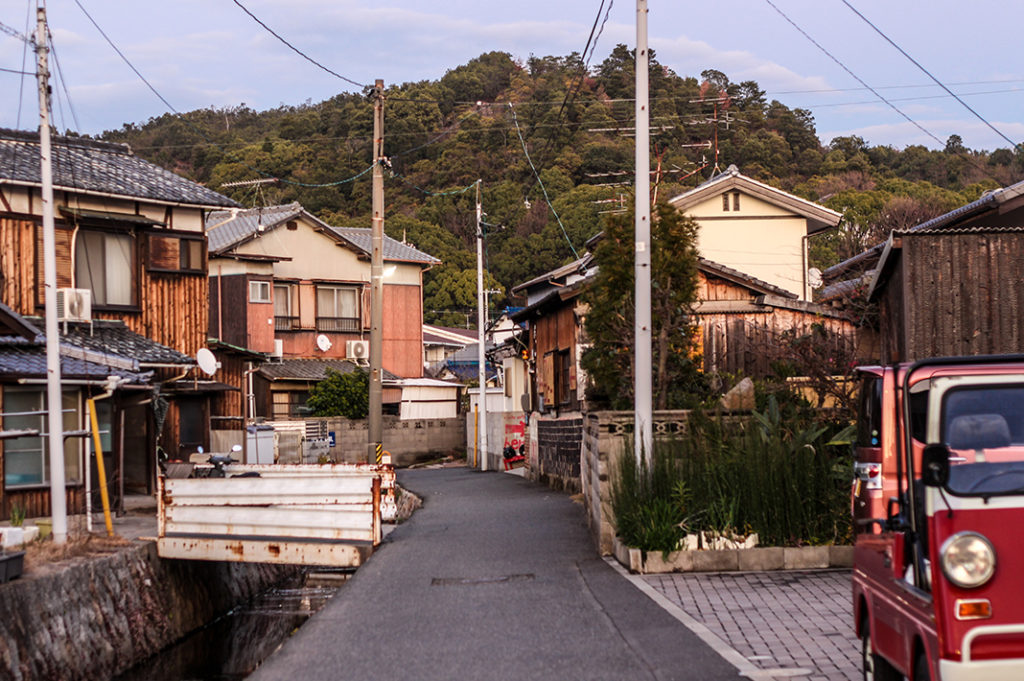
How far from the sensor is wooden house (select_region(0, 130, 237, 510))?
22.2 meters

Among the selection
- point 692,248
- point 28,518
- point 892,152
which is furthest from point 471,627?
point 892,152

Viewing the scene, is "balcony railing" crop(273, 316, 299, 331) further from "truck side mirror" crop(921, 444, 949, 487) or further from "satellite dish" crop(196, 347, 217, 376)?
"truck side mirror" crop(921, 444, 949, 487)

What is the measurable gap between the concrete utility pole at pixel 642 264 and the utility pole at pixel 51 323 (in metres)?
7.15

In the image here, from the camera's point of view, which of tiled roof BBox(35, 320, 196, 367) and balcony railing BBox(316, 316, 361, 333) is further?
balcony railing BBox(316, 316, 361, 333)

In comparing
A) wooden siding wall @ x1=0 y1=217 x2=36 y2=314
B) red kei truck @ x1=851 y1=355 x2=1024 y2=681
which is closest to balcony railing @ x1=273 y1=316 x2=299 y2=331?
wooden siding wall @ x1=0 y1=217 x2=36 y2=314

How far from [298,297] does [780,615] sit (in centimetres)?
3736

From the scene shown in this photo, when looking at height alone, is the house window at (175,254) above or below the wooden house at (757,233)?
below

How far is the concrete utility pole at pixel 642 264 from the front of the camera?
527 inches

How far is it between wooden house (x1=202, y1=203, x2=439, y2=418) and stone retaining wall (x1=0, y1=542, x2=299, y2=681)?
78.6ft

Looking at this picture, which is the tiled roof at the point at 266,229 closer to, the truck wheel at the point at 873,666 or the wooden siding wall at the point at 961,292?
the wooden siding wall at the point at 961,292

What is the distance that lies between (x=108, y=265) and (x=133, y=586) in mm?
12231

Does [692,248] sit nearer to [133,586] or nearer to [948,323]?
[948,323]

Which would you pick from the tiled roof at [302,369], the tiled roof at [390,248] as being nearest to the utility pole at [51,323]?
the tiled roof at [302,369]

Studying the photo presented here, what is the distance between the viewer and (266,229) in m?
43.5
